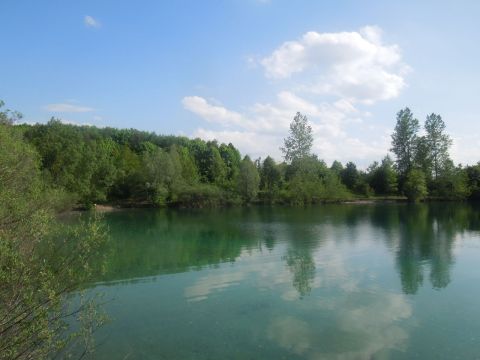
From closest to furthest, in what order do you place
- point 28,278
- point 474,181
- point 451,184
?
1. point 28,278
2. point 451,184
3. point 474,181

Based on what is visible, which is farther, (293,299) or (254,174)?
(254,174)

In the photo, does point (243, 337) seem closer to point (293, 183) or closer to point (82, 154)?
point (82, 154)

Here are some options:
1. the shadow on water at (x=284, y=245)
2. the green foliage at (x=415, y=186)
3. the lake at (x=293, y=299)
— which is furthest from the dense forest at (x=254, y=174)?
the lake at (x=293, y=299)

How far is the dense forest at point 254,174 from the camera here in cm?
6009

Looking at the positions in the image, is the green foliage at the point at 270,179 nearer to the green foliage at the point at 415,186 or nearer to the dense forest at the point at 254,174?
the dense forest at the point at 254,174

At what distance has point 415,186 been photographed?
68.8 metres

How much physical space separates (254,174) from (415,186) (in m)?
29.8

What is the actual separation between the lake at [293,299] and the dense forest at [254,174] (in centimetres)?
3819

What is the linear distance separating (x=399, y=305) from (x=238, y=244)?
14.5 meters

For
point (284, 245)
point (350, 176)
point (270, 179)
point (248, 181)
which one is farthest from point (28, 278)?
point (350, 176)

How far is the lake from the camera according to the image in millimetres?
9875

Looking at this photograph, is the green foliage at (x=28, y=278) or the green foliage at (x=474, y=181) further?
the green foliage at (x=474, y=181)

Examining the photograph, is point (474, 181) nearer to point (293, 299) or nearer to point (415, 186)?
point (415, 186)

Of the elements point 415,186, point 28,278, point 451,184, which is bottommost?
point 28,278
